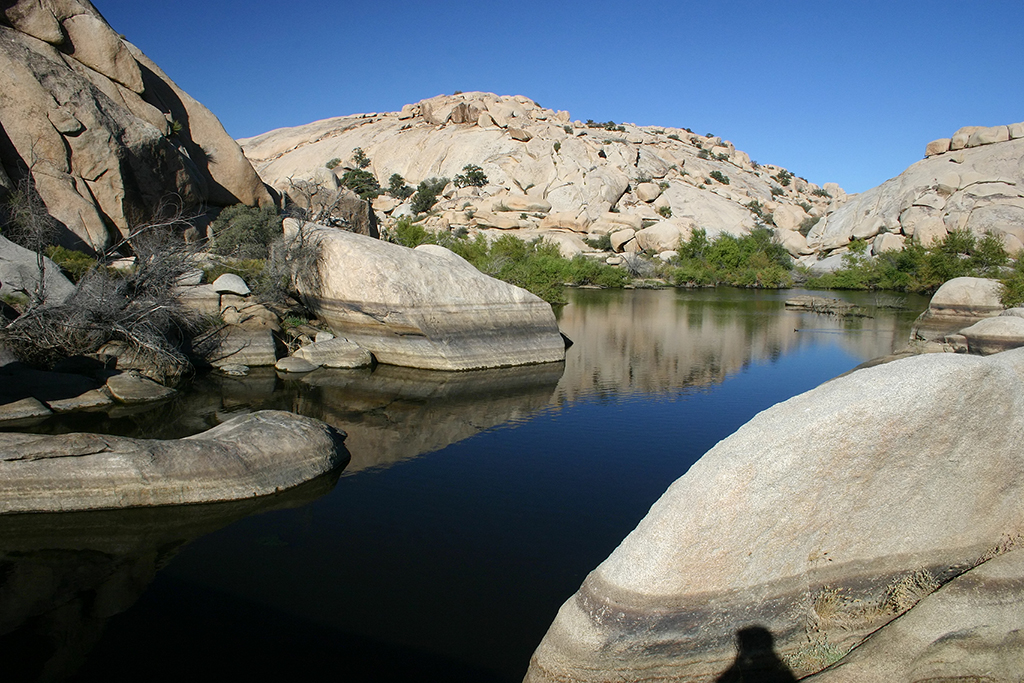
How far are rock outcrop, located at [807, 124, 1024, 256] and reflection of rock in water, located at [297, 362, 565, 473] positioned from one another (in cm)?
5142

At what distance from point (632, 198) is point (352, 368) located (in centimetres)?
6862

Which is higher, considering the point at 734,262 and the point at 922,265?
the point at 734,262

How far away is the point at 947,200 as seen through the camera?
62594 millimetres

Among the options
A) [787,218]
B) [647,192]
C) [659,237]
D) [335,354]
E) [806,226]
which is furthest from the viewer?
[787,218]

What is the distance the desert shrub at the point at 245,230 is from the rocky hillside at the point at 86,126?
1.29 meters

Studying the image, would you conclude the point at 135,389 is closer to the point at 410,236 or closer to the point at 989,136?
the point at 410,236

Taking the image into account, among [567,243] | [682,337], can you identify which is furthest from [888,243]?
[682,337]

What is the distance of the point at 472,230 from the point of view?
65875 mm

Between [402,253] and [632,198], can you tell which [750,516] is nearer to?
[402,253]

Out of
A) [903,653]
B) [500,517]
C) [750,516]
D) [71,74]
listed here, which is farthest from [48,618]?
[71,74]

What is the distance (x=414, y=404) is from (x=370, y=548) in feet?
21.8

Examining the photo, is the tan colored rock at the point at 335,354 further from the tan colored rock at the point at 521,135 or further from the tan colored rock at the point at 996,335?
the tan colored rock at the point at 521,135

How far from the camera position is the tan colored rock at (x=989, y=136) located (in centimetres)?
6875

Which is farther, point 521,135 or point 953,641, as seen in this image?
point 521,135
